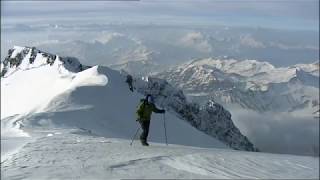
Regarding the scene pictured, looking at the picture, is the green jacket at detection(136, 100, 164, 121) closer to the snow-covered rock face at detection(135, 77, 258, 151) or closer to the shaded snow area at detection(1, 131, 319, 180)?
the shaded snow area at detection(1, 131, 319, 180)

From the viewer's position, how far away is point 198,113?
139750mm

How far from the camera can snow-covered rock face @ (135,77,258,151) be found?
12479cm

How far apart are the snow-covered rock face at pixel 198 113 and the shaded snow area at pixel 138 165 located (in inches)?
3411

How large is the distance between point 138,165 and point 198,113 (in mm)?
125020

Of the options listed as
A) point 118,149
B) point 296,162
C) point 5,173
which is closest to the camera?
point 5,173

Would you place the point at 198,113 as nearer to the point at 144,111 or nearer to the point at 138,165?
the point at 144,111

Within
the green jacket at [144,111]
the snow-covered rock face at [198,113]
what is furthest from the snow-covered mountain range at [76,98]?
the green jacket at [144,111]

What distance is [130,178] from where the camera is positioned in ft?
43.5

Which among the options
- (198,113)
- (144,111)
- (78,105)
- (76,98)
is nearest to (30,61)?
(198,113)

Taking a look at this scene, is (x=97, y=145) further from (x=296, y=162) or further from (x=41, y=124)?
(x=41, y=124)

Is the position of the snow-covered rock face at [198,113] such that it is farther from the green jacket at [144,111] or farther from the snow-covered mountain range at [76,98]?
the green jacket at [144,111]

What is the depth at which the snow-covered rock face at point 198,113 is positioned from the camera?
409 ft

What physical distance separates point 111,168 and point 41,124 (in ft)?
82.9

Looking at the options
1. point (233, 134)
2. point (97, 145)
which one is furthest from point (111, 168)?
point (233, 134)
